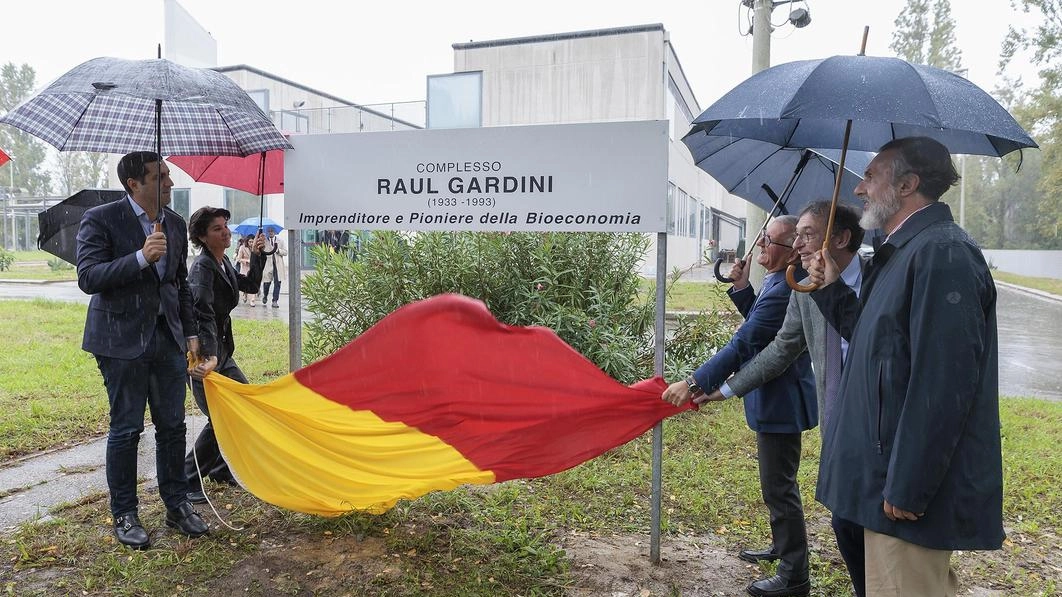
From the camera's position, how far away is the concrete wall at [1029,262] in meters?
40.9

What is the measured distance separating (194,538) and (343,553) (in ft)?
2.87

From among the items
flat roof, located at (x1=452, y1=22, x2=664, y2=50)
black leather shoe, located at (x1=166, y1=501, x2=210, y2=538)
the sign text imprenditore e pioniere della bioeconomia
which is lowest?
black leather shoe, located at (x1=166, y1=501, x2=210, y2=538)

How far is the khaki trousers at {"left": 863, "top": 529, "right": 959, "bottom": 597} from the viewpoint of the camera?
2389mm

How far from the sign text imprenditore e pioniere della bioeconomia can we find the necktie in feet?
3.87

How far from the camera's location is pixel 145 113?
436 cm

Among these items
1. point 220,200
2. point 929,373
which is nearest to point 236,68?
point 220,200

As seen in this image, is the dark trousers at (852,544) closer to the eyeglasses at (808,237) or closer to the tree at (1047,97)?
the eyeglasses at (808,237)

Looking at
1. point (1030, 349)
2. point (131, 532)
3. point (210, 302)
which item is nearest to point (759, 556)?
point (131, 532)

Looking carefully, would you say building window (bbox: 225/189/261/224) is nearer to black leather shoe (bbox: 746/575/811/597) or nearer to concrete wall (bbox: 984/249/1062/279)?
black leather shoe (bbox: 746/575/811/597)

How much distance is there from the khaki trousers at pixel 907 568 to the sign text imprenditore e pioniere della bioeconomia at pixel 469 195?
197 cm

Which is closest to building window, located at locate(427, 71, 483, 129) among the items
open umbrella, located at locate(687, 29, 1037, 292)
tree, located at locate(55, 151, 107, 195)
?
open umbrella, located at locate(687, 29, 1037, 292)

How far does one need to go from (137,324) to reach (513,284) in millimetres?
3593

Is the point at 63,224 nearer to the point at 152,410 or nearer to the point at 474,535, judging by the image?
the point at 152,410

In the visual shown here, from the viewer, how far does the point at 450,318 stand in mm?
3709
